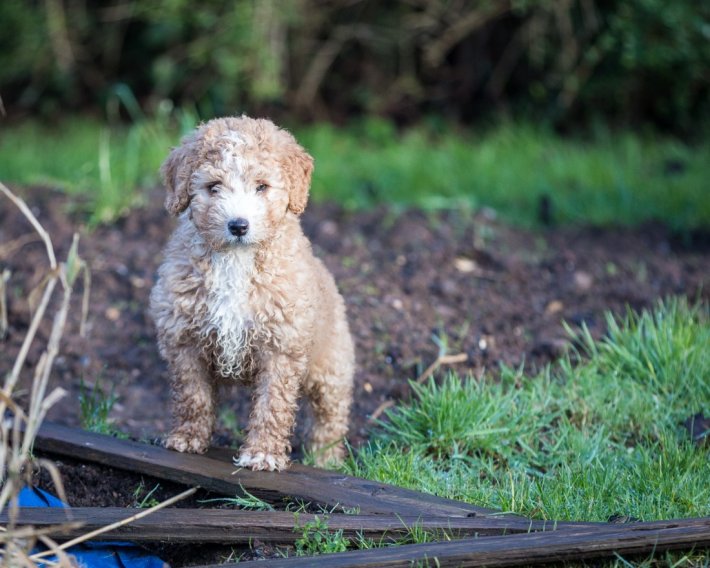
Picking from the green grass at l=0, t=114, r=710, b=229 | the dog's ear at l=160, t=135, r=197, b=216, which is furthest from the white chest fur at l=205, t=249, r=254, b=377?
the green grass at l=0, t=114, r=710, b=229

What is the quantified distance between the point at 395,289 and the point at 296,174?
212 cm

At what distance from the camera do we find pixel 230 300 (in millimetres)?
4312

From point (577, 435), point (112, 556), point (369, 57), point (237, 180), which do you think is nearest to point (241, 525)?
point (112, 556)

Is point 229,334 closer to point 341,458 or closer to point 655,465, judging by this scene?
point 341,458

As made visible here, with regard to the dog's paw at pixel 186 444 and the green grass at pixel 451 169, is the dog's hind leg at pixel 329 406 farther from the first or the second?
the green grass at pixel 451 169

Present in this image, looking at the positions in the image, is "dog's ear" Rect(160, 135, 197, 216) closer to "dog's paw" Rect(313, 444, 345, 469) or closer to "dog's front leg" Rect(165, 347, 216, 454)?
"dog's front leg" Rect(165, 347, 216, 454)

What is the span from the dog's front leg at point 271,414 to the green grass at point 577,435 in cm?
43

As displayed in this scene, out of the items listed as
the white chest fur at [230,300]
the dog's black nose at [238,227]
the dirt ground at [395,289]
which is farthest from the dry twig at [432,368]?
the dog's black nose at [238,227]

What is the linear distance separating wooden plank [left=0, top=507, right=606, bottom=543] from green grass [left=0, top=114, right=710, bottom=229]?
3.82 meters

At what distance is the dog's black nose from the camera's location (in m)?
4.12

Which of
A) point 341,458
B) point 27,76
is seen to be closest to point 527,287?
point 341,458

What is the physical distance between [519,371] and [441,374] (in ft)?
1.38

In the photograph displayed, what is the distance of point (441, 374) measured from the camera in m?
5.48

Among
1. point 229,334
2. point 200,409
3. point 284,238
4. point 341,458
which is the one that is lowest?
point 341,458
